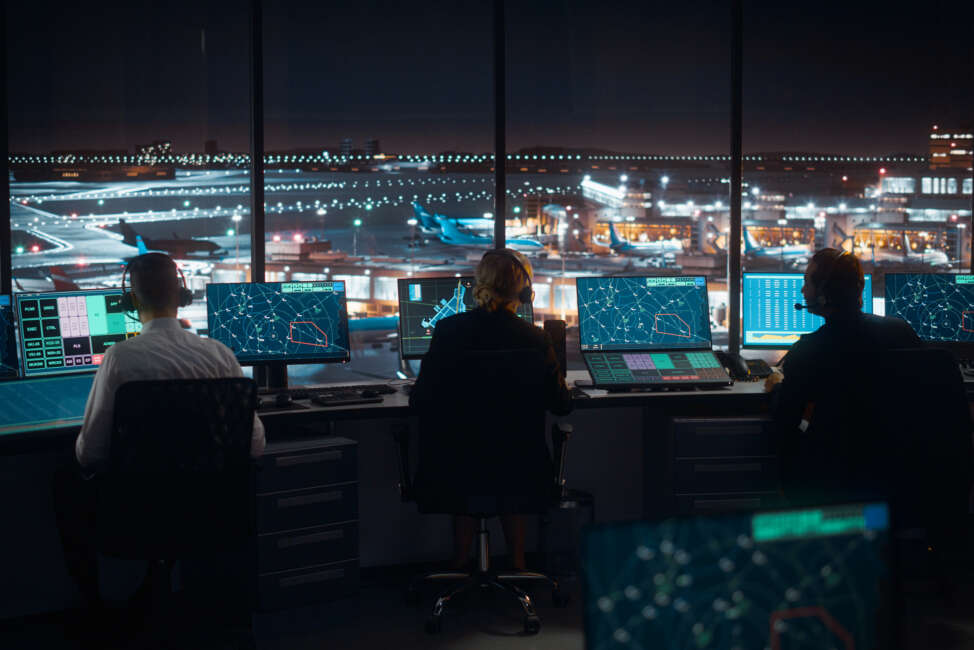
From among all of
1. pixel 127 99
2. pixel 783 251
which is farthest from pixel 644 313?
pixel 783 251

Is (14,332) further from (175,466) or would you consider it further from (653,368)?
(653,368)

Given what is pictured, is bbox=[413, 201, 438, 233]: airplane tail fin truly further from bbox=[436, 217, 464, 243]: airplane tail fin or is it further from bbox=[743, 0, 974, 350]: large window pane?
bbox=[743, 0, 974, 350]: large window pane

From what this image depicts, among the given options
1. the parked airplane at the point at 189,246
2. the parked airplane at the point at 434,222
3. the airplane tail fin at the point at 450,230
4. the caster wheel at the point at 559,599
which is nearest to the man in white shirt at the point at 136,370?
the caster wheel at the point at 559,599

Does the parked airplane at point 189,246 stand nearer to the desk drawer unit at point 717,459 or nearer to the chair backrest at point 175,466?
the desk drawer unit at point 717,459

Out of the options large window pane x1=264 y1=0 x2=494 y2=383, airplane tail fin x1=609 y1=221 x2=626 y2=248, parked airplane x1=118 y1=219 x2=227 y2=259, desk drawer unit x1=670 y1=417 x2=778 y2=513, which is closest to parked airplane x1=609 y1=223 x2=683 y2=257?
airplane tail fin x1=609 y1=221 x2=626 y2=248

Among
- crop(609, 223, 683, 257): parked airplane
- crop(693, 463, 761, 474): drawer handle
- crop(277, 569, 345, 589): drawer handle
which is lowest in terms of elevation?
crop(277, 569, 345, 589): drawer handle

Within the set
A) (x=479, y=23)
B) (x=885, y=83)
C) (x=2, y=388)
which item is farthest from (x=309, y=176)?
(x=885, y=83)
